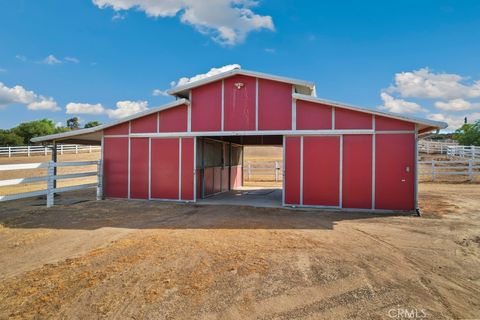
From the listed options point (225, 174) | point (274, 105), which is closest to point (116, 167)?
point (225, 174)

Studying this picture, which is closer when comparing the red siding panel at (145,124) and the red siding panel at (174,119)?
the red siding panel at (174,119)

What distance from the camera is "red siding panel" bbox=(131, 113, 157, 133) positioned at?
10.5 metres

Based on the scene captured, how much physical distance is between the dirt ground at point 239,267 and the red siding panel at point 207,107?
137 inches

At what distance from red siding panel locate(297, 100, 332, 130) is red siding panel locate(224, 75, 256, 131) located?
149 centimetres

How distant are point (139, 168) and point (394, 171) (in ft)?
27.2

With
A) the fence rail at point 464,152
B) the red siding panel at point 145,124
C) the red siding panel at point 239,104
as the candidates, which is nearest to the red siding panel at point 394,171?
the red siding panel at point 239,104

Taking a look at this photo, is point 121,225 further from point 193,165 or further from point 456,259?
point 456,259

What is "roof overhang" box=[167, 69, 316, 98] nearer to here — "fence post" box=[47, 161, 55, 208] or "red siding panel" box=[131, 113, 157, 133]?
"red siding panel" box=[131, 113, 157, 133]

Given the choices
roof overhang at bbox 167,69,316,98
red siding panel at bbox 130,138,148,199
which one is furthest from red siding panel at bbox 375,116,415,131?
red siding panel at bbox 130,138,148,199

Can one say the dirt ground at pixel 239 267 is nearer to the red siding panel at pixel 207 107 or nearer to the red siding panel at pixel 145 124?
the red siding panel at pixel 207 107

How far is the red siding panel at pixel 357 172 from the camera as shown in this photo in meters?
8.62

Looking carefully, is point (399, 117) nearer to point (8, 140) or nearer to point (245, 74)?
point (245, 74)

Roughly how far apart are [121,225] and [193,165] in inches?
141

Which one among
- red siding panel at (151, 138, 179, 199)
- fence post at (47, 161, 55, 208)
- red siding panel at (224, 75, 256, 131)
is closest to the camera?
fence post at (47, 161, 55, 208)
